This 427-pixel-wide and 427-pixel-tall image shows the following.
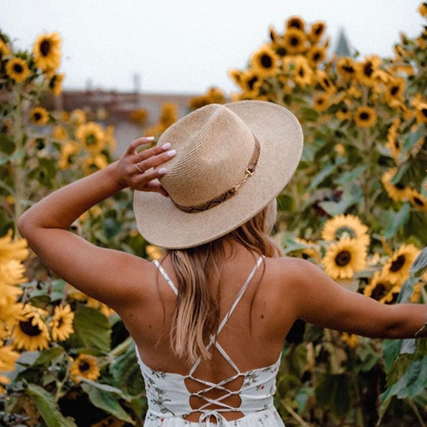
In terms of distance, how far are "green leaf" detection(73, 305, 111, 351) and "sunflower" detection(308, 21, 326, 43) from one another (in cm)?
250

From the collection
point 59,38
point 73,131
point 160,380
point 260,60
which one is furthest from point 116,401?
point 73,131

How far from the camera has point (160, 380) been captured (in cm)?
153

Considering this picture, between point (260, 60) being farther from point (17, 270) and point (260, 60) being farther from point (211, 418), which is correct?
point (17, 270)

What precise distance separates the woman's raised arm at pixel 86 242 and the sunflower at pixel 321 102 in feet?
9.08

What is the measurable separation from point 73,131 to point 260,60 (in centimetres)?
240

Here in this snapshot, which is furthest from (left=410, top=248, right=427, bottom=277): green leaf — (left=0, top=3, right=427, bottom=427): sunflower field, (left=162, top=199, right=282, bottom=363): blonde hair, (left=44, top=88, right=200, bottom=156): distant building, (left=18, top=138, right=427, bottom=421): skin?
(left=44, top=88, right=200, bottom=156): distant building

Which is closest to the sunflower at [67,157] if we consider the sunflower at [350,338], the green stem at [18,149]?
the green stem at [18,149]

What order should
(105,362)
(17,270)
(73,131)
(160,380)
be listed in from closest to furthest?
(17,270)
(160,380)
(105,362)
(73,131)

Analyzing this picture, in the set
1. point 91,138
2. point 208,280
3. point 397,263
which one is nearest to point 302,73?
point 397,263

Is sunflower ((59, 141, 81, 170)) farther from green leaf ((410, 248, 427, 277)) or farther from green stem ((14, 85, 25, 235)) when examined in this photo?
green leaf ((410, 248, 427, 277))

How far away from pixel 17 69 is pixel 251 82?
Result: 1.32 m

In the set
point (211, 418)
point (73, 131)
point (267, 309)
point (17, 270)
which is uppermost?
point (17, 270)

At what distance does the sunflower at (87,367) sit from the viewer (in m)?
2.16

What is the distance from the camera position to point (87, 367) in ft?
7.20
